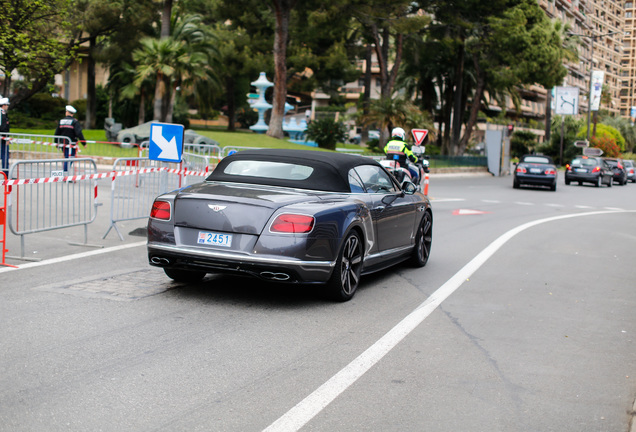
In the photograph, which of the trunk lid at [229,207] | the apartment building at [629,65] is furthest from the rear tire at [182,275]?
the apartment building at [629,65]

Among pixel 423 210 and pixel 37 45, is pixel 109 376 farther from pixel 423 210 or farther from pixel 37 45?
pixel 37 45

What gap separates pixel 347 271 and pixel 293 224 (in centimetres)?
95

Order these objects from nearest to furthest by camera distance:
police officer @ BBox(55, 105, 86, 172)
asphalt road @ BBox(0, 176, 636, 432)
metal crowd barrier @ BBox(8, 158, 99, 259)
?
asphalt road @ BBox(0, 176, 636, 432) < metal crowd barrier @ BBox(8, 158, 99, 259) < police officer @ BBox(55, 105, 86, 172)

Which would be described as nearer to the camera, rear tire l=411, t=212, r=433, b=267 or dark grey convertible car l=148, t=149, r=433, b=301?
dark grey convertible car l=148, t=149, r=433, b=301

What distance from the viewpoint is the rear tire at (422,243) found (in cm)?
1015

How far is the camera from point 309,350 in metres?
5.93

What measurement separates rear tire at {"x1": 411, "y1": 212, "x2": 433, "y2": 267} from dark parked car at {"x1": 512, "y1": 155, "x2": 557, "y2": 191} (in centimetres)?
2372

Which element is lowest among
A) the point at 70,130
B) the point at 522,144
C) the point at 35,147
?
the point at 35,147

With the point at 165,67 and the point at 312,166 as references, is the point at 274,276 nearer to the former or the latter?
the point at 312,166

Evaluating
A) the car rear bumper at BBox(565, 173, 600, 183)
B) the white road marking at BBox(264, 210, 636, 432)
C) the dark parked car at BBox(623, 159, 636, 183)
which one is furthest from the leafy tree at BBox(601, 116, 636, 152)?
the white road marking at BBox(264, 210, 636, 432)

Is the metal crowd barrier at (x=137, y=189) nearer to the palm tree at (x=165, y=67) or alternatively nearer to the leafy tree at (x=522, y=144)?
the palm tree at (x=165, y=67)

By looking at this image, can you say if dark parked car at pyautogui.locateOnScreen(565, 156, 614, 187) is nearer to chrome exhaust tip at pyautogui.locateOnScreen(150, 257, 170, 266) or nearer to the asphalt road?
the asphalt road

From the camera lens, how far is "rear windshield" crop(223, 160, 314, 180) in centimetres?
822

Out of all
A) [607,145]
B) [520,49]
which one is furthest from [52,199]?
[607,145]
